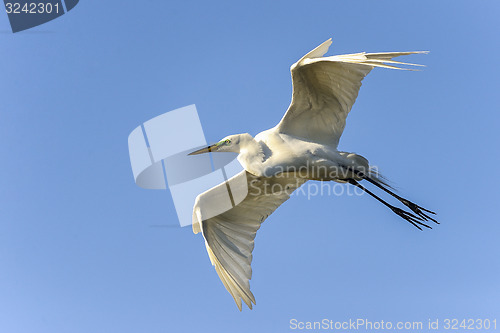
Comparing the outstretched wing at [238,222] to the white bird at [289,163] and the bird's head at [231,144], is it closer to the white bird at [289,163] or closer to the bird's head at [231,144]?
the white bird at [289,163]

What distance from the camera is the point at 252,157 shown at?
8016mm

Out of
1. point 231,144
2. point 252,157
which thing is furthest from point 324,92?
point 231,144

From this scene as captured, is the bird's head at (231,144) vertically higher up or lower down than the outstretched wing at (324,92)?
lower down

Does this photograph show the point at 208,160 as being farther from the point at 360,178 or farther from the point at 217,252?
the point at 360,178

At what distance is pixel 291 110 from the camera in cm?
782

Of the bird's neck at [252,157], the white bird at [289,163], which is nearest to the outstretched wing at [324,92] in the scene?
the white bird at [289,163]

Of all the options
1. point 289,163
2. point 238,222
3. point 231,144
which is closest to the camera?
point 289,163

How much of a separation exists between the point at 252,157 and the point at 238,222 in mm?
1474

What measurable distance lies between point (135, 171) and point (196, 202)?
3.51 feet

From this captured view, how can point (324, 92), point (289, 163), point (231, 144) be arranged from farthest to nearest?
point (231, 144)
point (289, 163)
point (324, 92)

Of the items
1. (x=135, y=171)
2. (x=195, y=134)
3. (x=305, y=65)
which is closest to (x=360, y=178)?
(x=305, y=65)

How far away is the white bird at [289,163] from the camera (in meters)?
7.43

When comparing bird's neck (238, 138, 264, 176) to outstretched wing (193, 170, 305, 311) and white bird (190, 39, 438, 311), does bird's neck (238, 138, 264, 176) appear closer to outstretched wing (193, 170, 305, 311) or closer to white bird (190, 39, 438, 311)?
white bird (190, 39, 438, 311)

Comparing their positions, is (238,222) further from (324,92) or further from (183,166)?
(324,92)
